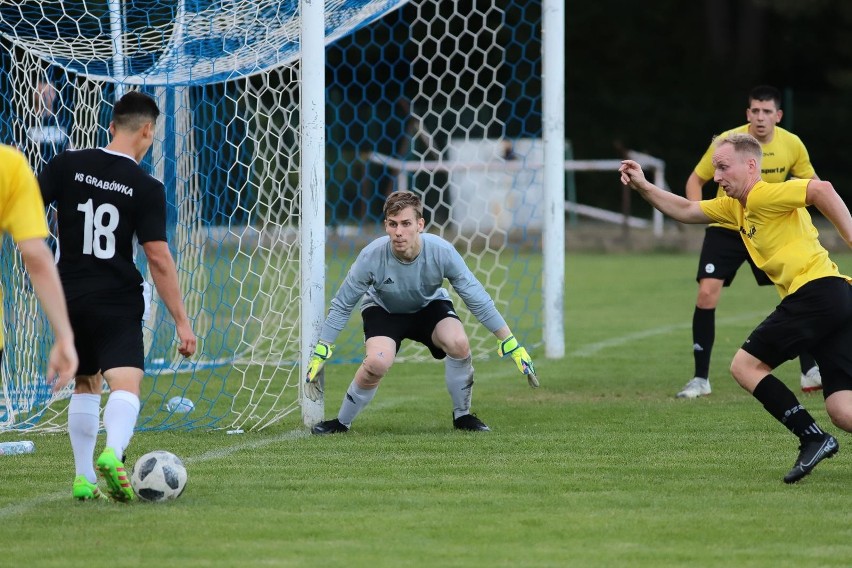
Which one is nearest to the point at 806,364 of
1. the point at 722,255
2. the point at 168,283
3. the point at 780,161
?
the point at 722,255

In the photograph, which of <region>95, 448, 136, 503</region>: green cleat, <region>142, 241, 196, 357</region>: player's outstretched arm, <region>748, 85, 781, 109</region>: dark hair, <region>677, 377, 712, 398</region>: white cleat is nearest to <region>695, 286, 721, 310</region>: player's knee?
<region>677, 377, 712, 398</region>: white cleat

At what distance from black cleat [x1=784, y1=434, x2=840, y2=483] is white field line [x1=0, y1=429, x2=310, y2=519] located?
106 inches

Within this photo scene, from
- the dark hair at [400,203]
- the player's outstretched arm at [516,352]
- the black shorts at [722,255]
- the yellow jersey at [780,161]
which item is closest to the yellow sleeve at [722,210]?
the player's outstretched arm at [516,352]

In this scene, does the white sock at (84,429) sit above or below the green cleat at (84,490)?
above

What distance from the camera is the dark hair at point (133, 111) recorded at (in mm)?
5363

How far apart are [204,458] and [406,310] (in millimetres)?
1422

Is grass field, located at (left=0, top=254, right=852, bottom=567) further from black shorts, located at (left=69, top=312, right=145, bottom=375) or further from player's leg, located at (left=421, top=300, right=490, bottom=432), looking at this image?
black shorts, located at (left=69, top=312, right=145, bottom=375)

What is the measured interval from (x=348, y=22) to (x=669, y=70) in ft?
73.4

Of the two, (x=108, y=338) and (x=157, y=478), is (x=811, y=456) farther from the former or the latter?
(x=108, y=338)

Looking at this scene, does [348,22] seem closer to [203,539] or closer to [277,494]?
[277,494]

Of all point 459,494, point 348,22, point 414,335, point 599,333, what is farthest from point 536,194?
point 459,494

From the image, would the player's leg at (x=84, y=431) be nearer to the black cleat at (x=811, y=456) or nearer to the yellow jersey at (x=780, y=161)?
the black cleat at (x=811, y=456)

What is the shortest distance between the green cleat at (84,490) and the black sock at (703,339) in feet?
14.3

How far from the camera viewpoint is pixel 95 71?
8141mm
